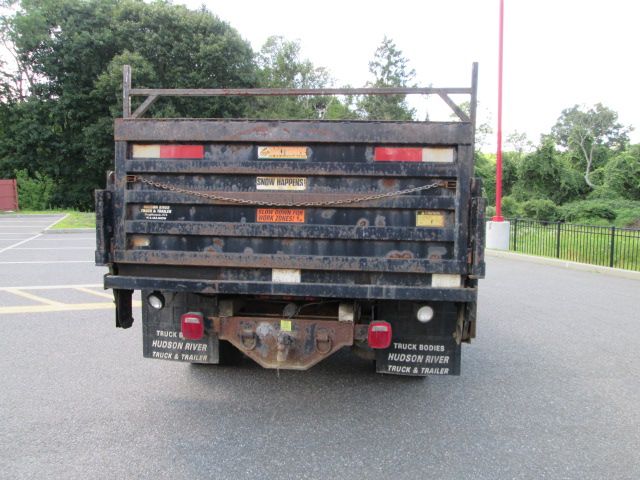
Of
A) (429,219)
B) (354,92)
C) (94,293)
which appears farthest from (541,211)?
(429,219)

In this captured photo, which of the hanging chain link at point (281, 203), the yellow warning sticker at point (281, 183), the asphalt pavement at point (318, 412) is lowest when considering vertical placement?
the asphalt pavement at point (318, 412)

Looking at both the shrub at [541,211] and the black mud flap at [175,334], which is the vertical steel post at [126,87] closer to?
the black mud flap at [175,334]

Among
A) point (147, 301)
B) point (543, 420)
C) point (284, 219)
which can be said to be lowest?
point (543, 420)

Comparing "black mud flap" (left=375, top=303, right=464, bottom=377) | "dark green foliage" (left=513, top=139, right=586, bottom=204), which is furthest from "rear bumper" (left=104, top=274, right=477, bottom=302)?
"dark green foliage" (left=513, top=139, right=586, bottom=204)

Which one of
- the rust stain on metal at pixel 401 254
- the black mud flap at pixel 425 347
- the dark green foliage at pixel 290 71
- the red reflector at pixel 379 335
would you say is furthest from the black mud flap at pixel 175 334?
the dark green foliage at pixel 290 71

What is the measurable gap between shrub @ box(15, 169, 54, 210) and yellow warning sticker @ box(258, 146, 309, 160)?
3550 centimetres

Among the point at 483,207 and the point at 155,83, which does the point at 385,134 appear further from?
the point at 155,83

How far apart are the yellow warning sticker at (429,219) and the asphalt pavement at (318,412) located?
1506 millimetres

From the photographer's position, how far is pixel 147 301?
431 centimetres

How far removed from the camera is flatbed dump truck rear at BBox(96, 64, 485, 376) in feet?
12.0

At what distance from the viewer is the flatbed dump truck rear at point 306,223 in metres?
3.66

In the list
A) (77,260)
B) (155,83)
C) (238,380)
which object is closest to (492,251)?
(77,260)

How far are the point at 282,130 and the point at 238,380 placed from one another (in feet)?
7.75

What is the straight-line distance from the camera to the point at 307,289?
371 centimetres
